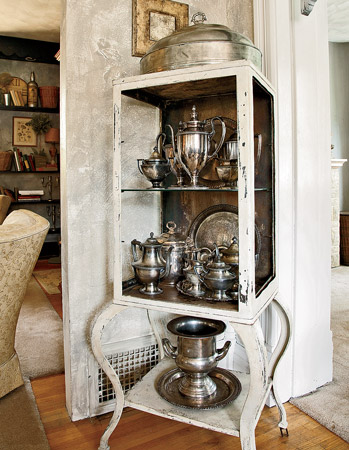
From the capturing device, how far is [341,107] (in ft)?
19.5

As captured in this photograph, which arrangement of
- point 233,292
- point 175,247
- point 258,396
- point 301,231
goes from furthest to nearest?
point 301,231 < point 175,247 < point 233,292 < point 258,396

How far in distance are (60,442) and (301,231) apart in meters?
1.45

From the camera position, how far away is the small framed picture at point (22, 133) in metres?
5.98

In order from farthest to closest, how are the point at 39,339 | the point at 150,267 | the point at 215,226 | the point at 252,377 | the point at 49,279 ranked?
the point at 49,279, the point at 39,339, the point at 215,226, the point at 150,267, the point at 252,377

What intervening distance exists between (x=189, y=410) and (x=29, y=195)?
518cm

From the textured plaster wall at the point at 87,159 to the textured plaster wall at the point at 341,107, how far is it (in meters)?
4.86

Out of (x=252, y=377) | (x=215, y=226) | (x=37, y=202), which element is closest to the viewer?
(x=252, y=377)

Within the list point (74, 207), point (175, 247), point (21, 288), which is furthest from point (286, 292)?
point (21, 288)

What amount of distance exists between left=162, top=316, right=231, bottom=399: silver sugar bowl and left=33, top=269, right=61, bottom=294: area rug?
9.26ft

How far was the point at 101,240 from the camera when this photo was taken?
1828 millimetres

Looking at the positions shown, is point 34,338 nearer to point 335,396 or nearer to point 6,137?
point 335,396

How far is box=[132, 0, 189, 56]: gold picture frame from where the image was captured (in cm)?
181

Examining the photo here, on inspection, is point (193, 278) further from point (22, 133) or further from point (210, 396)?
point (22, 133)

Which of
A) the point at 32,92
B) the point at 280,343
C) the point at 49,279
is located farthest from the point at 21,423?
the point at 32,92
